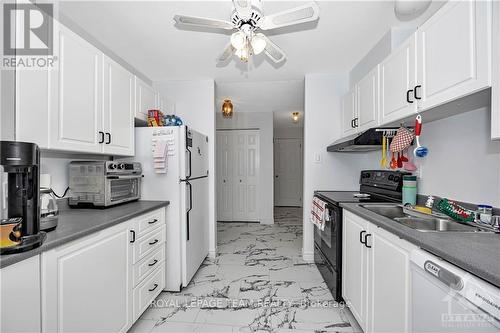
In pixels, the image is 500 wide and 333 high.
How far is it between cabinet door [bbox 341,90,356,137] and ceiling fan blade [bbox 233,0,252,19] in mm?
1610

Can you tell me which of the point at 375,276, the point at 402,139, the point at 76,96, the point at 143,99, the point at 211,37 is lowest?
the point at 375,276

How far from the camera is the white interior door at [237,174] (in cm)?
518

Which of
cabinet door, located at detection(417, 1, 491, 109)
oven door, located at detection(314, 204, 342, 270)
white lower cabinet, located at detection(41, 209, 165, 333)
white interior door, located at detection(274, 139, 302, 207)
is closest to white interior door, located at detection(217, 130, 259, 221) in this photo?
white interior door, located at detection(274, 139, 302, 207)

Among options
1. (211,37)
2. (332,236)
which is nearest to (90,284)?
(332,236)

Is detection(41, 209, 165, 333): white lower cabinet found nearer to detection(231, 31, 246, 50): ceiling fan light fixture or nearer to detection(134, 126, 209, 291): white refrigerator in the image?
detection(134, 126, 209, 291): white refrigerator

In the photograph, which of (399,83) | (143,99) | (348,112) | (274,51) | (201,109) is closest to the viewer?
(399,83)

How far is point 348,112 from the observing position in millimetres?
2652

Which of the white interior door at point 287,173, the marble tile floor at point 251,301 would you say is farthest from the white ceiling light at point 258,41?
the white interior door at point 287,173

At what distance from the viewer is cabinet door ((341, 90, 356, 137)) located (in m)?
2.49

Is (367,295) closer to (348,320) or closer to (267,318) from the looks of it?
(348,320)

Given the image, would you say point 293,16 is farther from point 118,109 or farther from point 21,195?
point 21,195

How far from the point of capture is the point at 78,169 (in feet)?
6.00

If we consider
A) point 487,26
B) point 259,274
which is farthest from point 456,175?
point 259,274

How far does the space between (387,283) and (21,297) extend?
172cm
